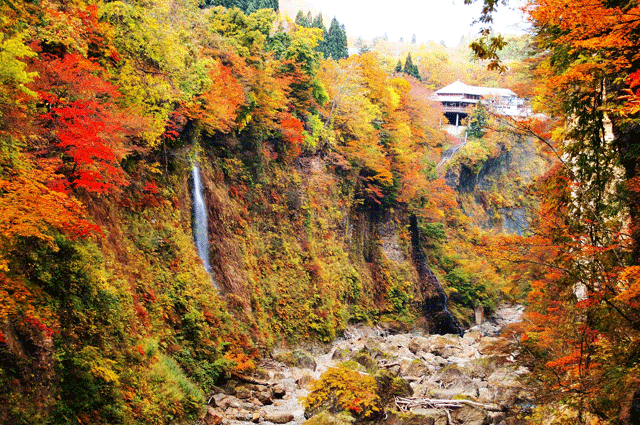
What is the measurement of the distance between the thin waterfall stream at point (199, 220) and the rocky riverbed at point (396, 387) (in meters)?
4.36

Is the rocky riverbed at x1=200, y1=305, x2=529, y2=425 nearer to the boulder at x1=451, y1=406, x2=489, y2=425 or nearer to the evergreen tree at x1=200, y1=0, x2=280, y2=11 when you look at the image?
the boulder at x1=451, y1=406, x2=489, y2=425

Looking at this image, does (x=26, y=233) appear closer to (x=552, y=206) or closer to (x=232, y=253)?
(x=552, y=206)

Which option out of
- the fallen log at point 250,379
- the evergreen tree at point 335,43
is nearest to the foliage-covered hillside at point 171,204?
the fallen log at point 250,379

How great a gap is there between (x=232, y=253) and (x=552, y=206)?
12656 mm

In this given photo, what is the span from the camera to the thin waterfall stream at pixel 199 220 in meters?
18.0

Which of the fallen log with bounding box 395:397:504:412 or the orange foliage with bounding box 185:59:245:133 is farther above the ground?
the orange foliage with bounding box 185:59:245:133

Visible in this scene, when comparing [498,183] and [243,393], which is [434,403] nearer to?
[243,393]

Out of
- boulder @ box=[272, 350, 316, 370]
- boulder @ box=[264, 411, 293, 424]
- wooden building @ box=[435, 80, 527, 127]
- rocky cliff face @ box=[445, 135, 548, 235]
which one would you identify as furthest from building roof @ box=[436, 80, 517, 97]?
boulder @ box=[264, 411, 293, 424]

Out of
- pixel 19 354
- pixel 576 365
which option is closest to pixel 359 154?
pixel 576 365

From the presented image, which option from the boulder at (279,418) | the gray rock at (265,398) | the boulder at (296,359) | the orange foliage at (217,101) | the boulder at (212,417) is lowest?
the boulder at (296,359)

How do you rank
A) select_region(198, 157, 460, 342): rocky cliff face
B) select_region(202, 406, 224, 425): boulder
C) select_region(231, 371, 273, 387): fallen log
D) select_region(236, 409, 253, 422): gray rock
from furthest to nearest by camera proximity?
select_region(198, 157, 460, 342): rocky cliff face
select_region(231, 371, 273, 387): fallen log
select_region(236, 409, 253, 422): gray rock
select_region(202, 406, 224, 425): boulder

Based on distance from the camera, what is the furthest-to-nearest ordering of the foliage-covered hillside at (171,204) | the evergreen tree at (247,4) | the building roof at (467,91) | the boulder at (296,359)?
the building roof at (467,91) < the evergreen tree at (247,4) < the boulder at (296,359) < the foliage-covered hillside at (171,204)

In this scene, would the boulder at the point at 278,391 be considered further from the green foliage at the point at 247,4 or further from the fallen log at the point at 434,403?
the green foliage at the point at 247,4

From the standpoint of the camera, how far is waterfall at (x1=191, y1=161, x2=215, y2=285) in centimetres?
1803
